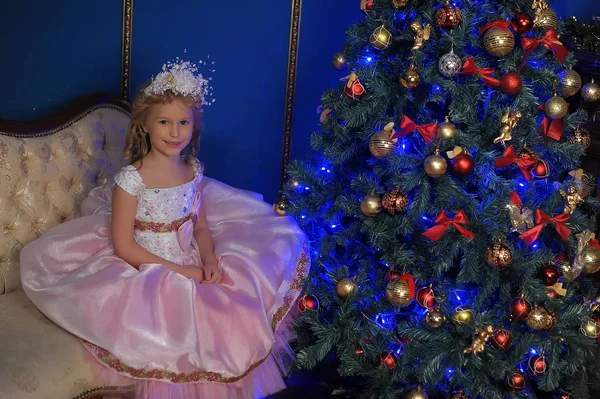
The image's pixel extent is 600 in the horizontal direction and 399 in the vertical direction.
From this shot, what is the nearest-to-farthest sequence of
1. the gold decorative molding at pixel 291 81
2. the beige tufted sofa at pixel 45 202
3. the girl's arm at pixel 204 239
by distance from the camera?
the beige tufted sofa at pixel 45 202 < the girl's arm at pixel 204 239 < the gold decorative molding at pixel 291 81

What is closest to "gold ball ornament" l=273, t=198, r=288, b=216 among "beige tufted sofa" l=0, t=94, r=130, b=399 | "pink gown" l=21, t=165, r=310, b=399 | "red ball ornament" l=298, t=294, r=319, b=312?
"pink gown" l=21, t=165, r=310, b=399

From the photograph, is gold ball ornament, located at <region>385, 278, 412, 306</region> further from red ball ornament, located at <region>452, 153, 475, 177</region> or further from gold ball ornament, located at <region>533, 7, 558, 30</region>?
gold ball ornament, located at <region>533, 7, 558, 30</region>

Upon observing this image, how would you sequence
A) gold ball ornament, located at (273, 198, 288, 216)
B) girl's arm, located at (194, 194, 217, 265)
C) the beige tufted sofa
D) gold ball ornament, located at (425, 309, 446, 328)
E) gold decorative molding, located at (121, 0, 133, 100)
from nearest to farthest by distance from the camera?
the beige tufted sofa, gold ball ornament, located at (425, 309, 446, 328), girl's arm, located at (194, 194, 217, 265), gold ball ornament, located at (273, 198, 288, 216), gold decorative molding, located at (121, 0, 133, 100)

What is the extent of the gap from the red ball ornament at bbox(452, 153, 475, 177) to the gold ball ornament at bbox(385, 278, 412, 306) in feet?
1.44

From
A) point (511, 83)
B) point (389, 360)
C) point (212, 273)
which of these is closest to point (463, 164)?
point (511, 83)

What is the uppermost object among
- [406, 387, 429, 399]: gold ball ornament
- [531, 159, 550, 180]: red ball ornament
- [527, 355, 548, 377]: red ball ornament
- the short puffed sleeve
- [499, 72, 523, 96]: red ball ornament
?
[499, 72, 523, 96]: red ball ornament

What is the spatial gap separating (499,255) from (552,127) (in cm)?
53

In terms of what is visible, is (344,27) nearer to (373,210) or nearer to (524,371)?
(373,210)

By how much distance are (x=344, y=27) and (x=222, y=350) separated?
1939mm

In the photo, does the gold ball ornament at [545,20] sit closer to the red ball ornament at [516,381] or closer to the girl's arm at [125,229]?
the red ball ornament at [516,381]

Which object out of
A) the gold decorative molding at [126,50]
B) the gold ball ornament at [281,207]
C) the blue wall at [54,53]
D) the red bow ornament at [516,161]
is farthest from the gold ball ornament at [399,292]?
the blue wall at [54,53]

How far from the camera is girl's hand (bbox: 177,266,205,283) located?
2.48m

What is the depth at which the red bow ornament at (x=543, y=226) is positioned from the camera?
2.27 m

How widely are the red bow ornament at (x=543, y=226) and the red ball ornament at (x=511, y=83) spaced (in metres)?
0.42
